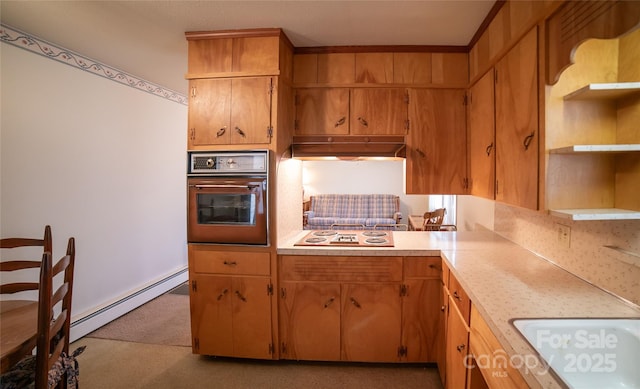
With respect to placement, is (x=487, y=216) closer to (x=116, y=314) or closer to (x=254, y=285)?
(x=254, y=285)

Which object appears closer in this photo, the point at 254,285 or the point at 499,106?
the point at 499,106

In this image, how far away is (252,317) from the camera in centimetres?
215

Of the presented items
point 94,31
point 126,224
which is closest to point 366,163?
point 126,224

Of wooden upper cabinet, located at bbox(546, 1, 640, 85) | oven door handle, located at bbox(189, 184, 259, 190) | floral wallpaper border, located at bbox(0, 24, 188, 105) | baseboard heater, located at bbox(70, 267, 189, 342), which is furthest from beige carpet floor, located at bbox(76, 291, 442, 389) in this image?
floral wallpaper border, located at bbox(0, 24, 188, 105)

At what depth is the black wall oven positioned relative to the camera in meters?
2.05

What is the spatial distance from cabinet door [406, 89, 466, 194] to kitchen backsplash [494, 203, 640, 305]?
63cm

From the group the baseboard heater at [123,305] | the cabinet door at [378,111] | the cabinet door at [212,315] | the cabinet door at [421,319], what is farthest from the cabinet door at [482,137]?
the baseboard heater at [123,305]

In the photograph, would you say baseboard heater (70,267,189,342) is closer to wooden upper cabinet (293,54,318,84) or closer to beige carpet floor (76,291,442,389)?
beige carpet floor (76,291,442,389)

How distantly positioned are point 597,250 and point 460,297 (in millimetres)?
617

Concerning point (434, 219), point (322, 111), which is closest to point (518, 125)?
point (322, 111)

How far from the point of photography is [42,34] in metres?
2.22

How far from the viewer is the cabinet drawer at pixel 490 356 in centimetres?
95

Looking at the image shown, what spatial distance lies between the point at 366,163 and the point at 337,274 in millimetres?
5075

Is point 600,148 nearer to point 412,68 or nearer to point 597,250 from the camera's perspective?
point 597,250
